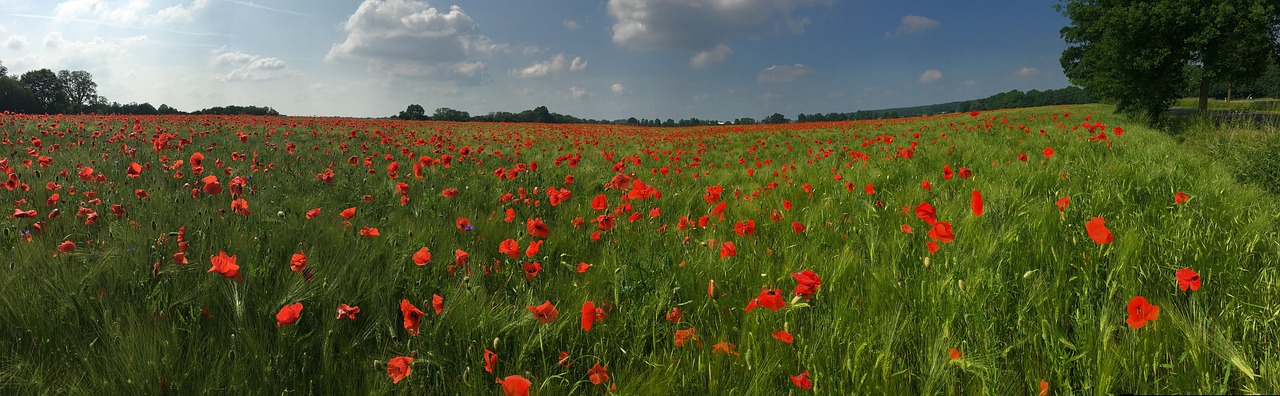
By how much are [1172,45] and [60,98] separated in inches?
3509

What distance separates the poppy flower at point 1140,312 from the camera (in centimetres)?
134

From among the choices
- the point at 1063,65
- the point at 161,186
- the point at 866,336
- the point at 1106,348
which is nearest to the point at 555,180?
the point at 161,186

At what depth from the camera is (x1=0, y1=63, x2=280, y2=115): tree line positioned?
31.2 metres

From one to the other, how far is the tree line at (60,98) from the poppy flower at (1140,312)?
34795mm

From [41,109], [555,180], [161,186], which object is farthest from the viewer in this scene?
[41,109]

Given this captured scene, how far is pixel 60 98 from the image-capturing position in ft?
173

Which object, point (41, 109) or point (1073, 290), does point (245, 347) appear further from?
point (41, 109)

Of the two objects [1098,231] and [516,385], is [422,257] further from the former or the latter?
[1098,231]

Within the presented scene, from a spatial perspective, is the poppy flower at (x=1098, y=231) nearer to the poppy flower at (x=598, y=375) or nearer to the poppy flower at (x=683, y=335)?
the poppy flower at (x=683, y=335)

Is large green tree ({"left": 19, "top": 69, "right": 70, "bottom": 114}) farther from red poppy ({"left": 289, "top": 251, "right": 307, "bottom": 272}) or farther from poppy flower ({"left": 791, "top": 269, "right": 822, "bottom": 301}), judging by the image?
poppy flower ({"left": 791, "top": 269, "right": 822, "bottom": 301})

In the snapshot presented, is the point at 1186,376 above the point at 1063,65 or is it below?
below

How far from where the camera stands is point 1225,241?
7.80 ft

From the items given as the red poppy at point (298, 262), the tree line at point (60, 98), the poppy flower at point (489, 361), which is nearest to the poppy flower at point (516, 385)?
the poppy flower at point (489, 361)

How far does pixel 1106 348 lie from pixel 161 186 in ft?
A: 19.6
